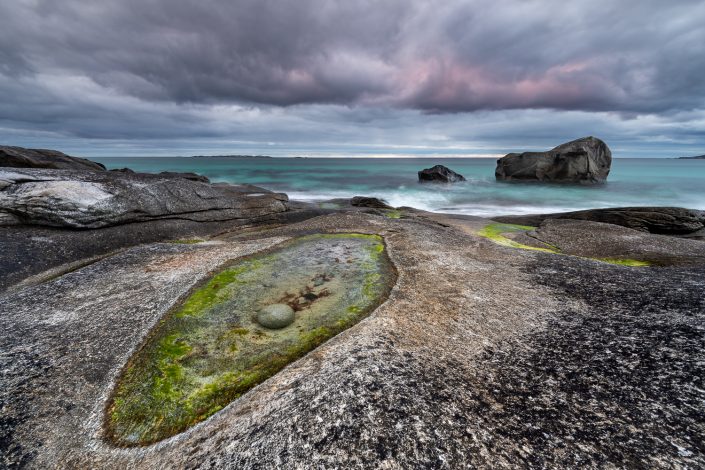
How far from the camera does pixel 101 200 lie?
14844mm

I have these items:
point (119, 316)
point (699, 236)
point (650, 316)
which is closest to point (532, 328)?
point (650, 316)

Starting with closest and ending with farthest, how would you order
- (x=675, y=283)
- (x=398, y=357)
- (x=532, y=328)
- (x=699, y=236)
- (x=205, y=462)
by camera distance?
(x=205, y=462), (x=398, y=357), (x=532, y=328), (x=675, y=283), (x=699, y=236)

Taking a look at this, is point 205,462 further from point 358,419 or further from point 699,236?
point 699,236

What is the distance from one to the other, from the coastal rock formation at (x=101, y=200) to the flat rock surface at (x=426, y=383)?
657cm

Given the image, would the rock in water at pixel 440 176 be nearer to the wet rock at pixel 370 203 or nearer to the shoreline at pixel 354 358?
the wet rock at pixel 370 203

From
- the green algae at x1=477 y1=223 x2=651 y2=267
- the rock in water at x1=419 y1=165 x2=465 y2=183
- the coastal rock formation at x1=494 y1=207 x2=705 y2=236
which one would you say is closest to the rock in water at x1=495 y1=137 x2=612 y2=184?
the rock in water at x1=419 y1=165 x2=465 y2=183

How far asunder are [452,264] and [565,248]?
9442 millimetres

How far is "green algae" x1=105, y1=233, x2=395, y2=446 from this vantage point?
543cm

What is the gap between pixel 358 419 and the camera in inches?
174

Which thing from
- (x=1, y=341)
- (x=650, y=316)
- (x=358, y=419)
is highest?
(x=650, y=316)

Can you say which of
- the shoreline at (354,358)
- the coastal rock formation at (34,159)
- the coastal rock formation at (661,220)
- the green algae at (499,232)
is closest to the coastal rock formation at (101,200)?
the shoreline at (354,358)

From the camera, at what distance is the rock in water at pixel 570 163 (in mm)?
63812

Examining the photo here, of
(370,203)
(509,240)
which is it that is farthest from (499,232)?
(370,203)

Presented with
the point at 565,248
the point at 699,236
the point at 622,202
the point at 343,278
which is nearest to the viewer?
the point at 343,278
